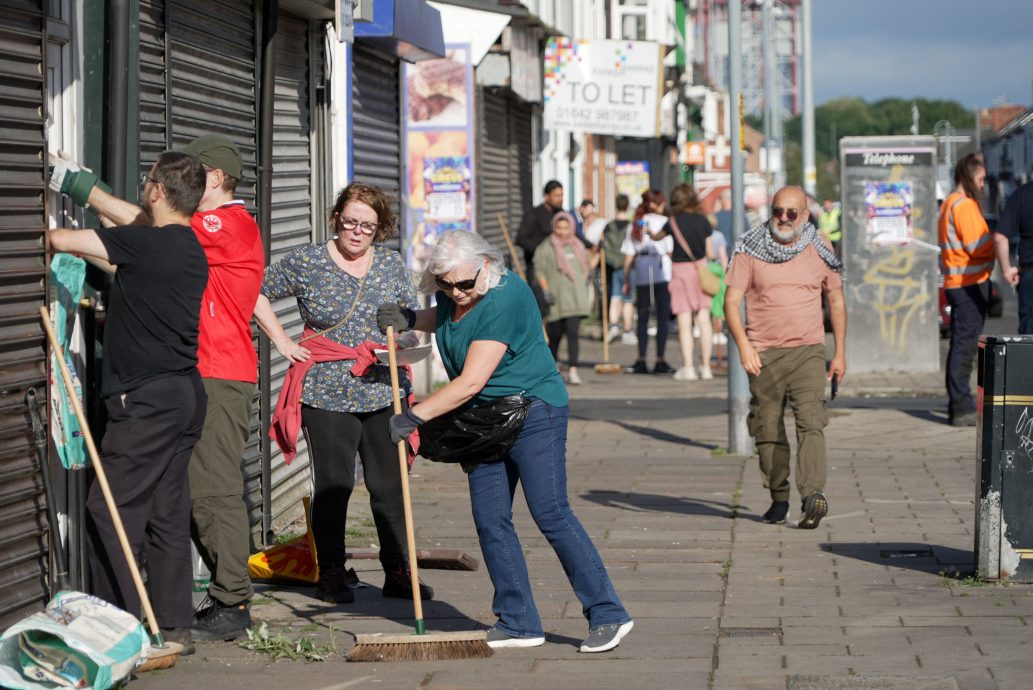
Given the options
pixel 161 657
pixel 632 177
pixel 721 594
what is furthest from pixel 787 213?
pixel 632 177

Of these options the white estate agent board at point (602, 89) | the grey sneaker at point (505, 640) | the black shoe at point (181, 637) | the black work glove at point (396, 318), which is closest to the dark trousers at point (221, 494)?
the black shoe at point (181, 637)

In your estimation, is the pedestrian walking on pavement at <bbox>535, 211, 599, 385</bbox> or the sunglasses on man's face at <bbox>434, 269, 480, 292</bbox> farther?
the pedestrian walking on pavement at <bbox>535, 211, 599, 385</bbox>

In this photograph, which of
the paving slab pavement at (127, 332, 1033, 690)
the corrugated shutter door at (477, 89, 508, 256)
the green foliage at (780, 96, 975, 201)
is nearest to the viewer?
the paving slab pavement at (127, 332, 1033, 690)

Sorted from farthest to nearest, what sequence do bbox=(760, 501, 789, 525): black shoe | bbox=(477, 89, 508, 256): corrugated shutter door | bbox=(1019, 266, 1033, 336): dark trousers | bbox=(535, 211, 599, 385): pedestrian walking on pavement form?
bbox=(477, 89, 508, 256): corrugated shutter door, bbox=(535, 211, 599, 385): pedestrian walking on pavement, bbox=(1019, 266, 1033, 336): dark trousers, bbox=(760, 501, 789, 525): black shoe

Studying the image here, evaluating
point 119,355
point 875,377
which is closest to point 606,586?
point 119,355

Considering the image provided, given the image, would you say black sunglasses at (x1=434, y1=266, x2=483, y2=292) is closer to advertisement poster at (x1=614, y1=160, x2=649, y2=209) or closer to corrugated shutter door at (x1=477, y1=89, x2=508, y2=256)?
corrugated shutter door at (x1=477, y1=89, x2=508, y2=256)

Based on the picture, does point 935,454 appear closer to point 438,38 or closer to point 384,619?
point 438,38

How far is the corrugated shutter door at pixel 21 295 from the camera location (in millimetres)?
5949

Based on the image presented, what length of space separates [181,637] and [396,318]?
1.49m

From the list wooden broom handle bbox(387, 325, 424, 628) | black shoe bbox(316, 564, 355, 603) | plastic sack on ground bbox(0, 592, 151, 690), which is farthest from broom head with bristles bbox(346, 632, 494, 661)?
black shoe bbox(316, 564, 355, 603)

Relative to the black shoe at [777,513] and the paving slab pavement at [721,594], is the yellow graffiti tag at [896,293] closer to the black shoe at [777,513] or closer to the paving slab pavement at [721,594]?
the paving slab pavement at [721,594]

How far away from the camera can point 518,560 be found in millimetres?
6430

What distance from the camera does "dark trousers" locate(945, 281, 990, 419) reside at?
1307 cm

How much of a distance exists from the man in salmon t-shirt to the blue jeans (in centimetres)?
293
